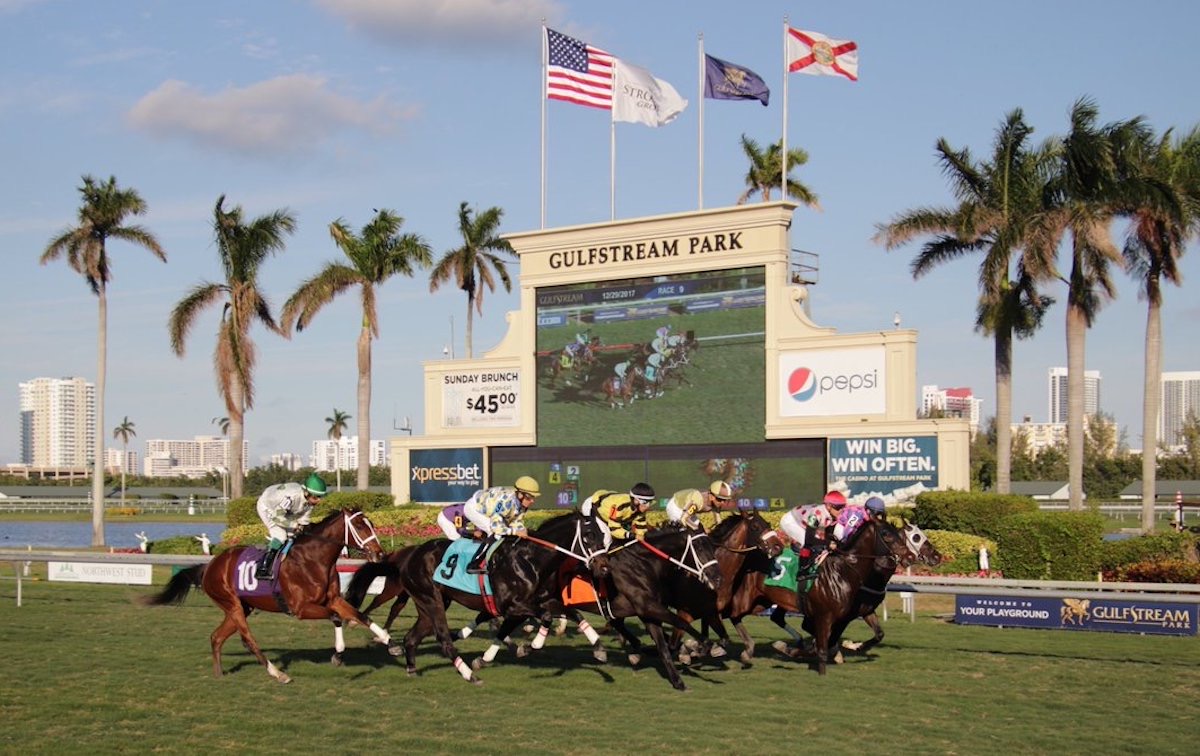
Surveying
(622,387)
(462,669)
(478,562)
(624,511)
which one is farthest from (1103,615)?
(622,387)

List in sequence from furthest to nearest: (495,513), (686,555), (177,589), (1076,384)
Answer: (1076,384)
(177,589)
(495,513)
(686,555)

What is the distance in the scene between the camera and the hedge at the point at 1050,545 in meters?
26.2

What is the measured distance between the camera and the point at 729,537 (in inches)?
572

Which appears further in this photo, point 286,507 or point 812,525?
point 812,525

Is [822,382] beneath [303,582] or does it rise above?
above

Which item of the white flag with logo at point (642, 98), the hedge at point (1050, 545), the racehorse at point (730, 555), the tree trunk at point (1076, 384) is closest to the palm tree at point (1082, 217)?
the tree trunk at point (1076, 384)

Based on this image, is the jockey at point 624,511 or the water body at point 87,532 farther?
the water body at point 87,532

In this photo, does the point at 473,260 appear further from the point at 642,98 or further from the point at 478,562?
the point at 478,562

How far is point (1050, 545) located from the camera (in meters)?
26.7

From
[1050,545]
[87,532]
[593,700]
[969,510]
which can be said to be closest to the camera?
[593,700]

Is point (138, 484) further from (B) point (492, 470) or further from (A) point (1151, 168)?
(A) point (1151, 168)

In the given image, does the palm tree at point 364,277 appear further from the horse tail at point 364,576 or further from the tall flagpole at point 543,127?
the horse tail at point 364,576

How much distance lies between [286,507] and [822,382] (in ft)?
60.1

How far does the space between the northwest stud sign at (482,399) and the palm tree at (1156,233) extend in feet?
53.4
